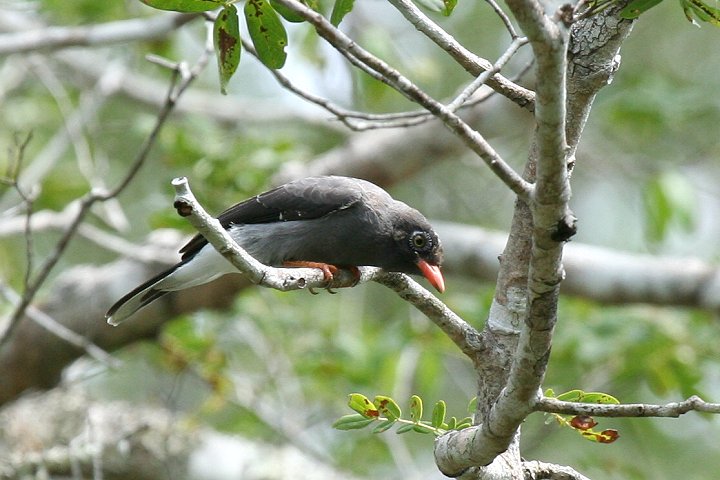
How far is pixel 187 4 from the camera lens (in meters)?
2.20

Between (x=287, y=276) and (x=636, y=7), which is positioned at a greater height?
(x=636, y=7)

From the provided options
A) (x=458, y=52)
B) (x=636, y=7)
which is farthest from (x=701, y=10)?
(x=458, y=52)

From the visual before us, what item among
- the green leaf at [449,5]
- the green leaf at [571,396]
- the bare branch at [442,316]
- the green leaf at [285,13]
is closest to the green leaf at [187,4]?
the green leaf at [285,13]

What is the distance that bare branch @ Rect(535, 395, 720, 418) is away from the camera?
1.98 m

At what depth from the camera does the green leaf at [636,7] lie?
211 cm

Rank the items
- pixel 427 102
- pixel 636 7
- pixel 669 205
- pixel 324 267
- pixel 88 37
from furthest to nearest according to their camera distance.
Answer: pixel 669 205 → pixel 88 37 → pixel 324 267 → pixel 636 7 → pixel 427 102

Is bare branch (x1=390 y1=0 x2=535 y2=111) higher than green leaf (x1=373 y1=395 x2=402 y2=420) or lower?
higher

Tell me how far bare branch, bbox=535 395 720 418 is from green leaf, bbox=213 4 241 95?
119 cm

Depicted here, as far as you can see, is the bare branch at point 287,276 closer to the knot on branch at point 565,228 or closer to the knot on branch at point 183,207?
the knot on branch at point 183,207

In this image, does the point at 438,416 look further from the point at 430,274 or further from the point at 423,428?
the point at 430,274

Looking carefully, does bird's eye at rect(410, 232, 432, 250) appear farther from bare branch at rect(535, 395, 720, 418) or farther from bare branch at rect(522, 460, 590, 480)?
bare branch at rect(535, 395, 720, 418)

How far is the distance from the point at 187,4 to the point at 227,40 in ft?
0.66

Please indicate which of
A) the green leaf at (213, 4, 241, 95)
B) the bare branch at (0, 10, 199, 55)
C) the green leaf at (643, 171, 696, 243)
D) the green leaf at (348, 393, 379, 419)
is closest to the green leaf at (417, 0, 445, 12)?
the green leaf at (213, 4, 241, 95)

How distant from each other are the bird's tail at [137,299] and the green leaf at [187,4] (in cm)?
198
